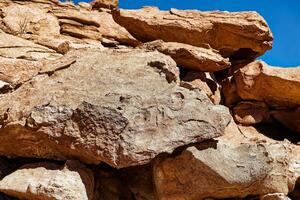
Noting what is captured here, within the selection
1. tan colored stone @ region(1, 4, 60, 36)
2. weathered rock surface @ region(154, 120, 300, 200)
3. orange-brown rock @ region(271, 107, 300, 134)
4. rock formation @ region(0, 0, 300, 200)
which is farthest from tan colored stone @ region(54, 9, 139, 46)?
weathered rock surface @ region(154, 120, 300, 200)

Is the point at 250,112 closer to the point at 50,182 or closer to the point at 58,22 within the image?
the point at 50,182

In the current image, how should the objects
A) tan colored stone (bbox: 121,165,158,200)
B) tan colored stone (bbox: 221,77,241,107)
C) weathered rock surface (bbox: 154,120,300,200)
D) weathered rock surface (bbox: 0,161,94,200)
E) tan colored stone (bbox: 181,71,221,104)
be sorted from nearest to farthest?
weathered rock surface (bbox: 0,161,94,200)
weathered rock surface (bbox: 154,120,300,200)
tan colored stone (bbox: 121,165,158,200)
tan colored stone (bbox: 181,71,221,104)
tan colored stone (bbox: 221,77,241,107)

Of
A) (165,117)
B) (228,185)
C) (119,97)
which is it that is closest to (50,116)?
(119,97)

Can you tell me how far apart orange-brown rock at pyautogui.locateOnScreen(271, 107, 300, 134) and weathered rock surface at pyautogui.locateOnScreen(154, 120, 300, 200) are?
409 centimetres

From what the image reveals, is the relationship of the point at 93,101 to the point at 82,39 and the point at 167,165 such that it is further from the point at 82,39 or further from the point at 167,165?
the point at 82,39

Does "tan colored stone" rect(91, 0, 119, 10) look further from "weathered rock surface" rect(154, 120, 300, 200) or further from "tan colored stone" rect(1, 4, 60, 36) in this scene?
"weathered rock surface" rect(154, 120, 300, 200)

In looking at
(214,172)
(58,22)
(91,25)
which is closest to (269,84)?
(214,172)

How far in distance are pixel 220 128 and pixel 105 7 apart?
42.6ft

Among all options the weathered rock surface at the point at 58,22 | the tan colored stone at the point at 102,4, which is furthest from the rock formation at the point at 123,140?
the tan colored stone at the point at 102,4

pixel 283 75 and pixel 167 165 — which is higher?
pixel 283 75

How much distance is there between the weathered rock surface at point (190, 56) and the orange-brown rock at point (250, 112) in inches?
52.4

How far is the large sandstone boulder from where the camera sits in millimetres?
6402

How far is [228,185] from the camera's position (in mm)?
6703

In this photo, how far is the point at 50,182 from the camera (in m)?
6.18
